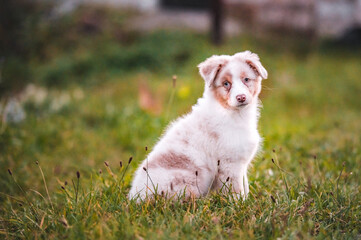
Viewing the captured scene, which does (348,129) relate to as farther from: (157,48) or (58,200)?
(157,48)

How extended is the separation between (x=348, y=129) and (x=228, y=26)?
24.3 feet

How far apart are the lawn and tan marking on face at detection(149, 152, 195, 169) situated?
291 mm

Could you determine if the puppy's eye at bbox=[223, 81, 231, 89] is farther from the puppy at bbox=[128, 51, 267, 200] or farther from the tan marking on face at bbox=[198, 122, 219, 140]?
the tan marking on face at bbox=[198, 122, 219, 140]

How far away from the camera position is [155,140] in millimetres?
4879

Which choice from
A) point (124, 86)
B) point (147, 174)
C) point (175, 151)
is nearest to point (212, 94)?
point (175, 151)

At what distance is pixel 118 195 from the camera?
3.30m

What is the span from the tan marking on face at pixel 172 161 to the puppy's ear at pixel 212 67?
68 cm

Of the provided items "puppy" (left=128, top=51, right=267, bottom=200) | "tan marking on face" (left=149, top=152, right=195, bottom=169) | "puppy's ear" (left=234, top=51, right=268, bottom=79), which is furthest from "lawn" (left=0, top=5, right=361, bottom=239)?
"puppy's ear" (left=234, top=51, right=268, bottom=79)

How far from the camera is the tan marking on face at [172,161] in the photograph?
3.23 metres

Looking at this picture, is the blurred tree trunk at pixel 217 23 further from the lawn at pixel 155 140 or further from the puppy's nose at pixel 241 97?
the puppy's nose at pixel 241 97

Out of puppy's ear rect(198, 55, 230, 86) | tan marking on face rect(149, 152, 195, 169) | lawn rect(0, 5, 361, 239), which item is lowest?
lawn rect(0, 5, 361, 239)

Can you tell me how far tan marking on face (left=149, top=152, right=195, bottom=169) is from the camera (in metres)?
3.23

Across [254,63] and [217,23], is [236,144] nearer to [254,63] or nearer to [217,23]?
[254,63]

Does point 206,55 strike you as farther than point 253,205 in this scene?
Yes
